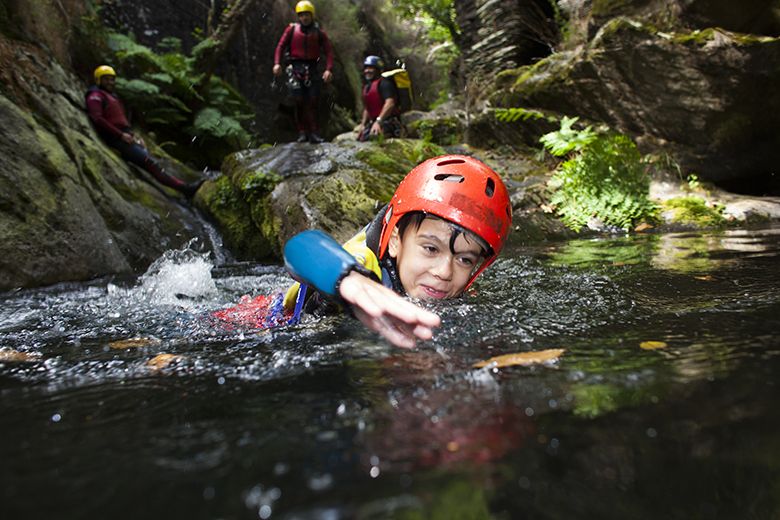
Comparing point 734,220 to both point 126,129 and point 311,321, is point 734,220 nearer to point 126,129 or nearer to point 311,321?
point 311,321

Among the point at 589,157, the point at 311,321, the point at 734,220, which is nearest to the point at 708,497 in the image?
the point at 311,321

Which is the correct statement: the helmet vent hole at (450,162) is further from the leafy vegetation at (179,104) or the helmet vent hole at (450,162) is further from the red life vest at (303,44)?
the leafy vegetation at (179,104)

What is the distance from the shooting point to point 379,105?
10.8 m

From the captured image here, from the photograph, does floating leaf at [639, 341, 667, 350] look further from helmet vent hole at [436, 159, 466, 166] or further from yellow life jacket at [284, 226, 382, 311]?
helmet vent hole at [436, 159, 466, 166]

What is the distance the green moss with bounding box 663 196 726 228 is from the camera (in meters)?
6.74

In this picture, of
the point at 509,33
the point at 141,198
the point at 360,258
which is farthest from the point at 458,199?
the point at 509,33

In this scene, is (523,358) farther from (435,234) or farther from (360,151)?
(360,151)

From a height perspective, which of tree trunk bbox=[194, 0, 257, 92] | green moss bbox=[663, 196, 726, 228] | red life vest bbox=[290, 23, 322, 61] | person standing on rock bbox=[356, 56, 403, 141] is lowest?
green moss bbox=[663, 196, 726, 228]

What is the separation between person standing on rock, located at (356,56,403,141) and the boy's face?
25.2 feet

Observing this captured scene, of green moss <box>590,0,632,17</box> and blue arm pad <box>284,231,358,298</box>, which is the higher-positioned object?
green moss <box>590,0,632,17</box>

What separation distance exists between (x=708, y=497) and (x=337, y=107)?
20.3m

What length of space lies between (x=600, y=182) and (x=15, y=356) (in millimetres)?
7847

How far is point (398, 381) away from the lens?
1505mm

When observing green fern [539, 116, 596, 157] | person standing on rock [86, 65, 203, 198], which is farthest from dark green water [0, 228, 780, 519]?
person standing on rock [86, 65, 203, 198]
